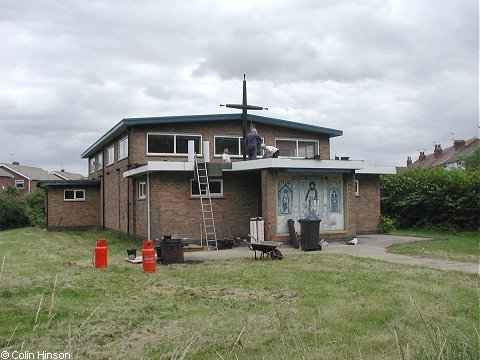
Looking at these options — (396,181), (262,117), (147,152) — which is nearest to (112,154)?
(147,152)

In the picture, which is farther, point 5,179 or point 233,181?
point 5,179

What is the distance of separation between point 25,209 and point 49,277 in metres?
29.3

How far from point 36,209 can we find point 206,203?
80.3 ft

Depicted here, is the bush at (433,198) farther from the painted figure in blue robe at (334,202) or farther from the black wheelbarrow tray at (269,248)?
the black wheelbarrow tray at (269,248)

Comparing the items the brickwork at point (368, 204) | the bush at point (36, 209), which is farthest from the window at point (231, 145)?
the bush at point (36, 209)

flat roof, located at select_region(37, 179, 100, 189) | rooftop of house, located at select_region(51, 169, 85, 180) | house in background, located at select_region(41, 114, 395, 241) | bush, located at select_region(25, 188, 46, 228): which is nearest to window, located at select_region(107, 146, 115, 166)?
house in background, located at select_region(41, 114, 395, 241)

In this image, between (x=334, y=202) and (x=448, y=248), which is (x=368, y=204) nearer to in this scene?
(x=334, y=202)

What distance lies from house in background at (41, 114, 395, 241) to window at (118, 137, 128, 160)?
4 centimetres

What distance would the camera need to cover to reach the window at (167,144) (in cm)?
2058

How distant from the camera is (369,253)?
1543cm

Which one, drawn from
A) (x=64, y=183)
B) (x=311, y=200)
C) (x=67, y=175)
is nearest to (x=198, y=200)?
(x=311, y=200)

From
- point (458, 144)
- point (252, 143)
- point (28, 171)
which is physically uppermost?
point (458, 144)

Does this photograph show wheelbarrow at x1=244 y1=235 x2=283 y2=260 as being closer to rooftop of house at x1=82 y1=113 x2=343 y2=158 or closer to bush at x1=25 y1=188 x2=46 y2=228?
rooftop of house at x1=82 y1=113 x2=343 y2=158

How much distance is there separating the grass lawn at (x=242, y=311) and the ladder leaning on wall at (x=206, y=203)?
17.0 ft
